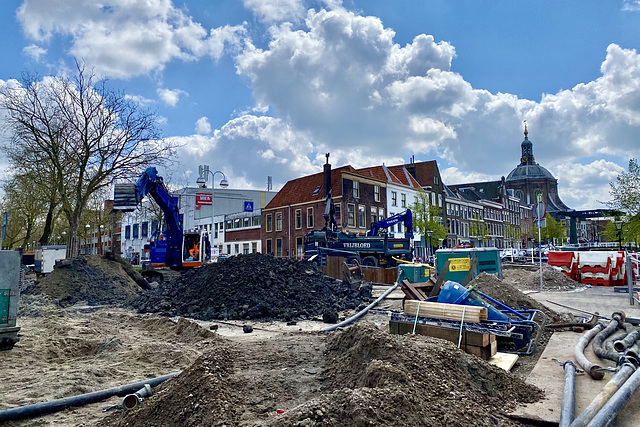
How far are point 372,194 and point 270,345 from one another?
37.8m

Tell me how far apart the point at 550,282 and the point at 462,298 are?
42.7 ft

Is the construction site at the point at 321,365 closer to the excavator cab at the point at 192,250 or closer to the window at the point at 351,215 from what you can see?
the excavator cab at the point at 192,250

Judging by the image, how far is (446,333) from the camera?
20.9ft

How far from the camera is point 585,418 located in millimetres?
3307

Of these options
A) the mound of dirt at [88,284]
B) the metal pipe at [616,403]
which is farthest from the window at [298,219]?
the metal pipe at [616,403]

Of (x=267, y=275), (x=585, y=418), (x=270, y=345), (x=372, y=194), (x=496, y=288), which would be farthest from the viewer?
(x=372, y=194)

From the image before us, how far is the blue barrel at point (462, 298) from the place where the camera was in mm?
6949

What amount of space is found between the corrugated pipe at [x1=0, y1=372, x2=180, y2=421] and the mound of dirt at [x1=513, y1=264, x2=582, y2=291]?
16195 millimetres

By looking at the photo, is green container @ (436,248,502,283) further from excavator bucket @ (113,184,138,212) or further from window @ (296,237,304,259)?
window @ (296,237,304,259)

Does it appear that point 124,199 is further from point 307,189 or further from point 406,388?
point 307,189

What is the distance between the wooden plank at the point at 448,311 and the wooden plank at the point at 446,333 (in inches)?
7.8

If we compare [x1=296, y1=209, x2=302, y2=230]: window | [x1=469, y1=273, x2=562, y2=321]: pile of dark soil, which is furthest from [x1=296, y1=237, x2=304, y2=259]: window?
[x1=469, y1=273, x2=562, y2=321]: pile of dark soil

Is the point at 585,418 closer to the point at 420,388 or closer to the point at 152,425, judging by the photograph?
the point at 420,388

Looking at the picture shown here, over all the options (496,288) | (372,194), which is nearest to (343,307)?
(496,288)
